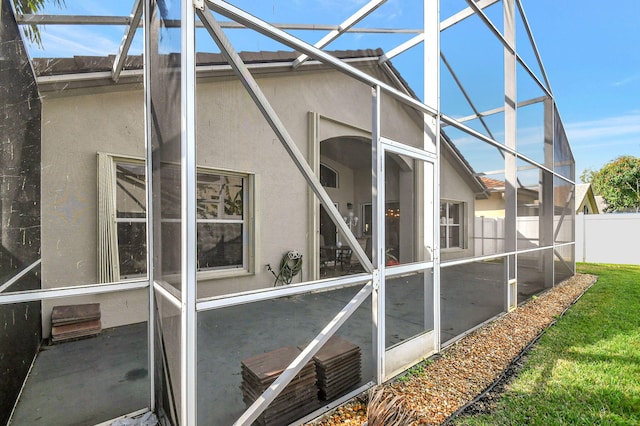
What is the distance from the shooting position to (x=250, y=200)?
4781mm

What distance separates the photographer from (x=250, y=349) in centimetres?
310

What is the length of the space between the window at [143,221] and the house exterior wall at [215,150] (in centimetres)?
12

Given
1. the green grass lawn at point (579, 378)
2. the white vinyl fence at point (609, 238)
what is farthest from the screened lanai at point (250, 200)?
the white vinyl fence at point (609, 238)

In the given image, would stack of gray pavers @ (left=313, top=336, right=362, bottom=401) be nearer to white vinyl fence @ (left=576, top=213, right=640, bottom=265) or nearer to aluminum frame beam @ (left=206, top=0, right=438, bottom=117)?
aluminum frame beam @ (left=206, top=0, right=438, bottom=117)

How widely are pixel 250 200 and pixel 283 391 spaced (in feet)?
10.7

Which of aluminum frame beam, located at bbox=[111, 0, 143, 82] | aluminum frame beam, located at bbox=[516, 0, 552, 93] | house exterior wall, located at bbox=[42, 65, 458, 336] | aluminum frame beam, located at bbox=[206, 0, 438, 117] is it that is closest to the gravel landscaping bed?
house exterior wall, located at bbox=[42, 65, 458, 336]

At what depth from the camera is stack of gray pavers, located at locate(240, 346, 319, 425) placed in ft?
6.38

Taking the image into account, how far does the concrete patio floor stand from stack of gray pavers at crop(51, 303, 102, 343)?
0.09 meters

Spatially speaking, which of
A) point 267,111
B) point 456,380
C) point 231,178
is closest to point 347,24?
point 231,178

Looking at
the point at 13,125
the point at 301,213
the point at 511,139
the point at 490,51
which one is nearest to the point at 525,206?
the point at 511,139

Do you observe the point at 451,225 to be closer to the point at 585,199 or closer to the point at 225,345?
the point at 225,345

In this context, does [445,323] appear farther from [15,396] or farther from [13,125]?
[13,125]

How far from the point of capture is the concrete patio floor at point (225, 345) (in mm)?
2164

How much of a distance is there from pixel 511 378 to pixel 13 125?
4626 mm
